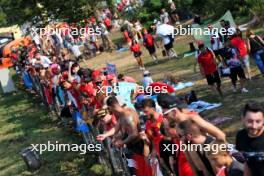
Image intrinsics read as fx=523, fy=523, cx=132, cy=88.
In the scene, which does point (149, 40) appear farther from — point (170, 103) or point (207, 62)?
point (170, 103)

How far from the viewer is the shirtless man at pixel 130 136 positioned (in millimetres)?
8336

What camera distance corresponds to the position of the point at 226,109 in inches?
540

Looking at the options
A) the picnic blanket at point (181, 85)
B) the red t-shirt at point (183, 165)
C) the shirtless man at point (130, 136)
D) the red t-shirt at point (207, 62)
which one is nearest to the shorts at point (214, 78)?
the red t-shirt at point (207, 62)

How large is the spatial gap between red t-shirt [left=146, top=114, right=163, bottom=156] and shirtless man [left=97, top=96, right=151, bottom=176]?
29 cm

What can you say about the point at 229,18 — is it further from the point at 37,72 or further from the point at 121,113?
the point at 121,113

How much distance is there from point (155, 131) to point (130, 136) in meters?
0.63

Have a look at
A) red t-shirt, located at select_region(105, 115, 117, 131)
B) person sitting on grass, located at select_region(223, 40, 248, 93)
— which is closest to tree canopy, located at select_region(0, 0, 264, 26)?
person sitting on grass, located at select_region(223, 40, 248, 93)

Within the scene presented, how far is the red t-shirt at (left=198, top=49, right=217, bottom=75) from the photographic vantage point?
14484 millimetres

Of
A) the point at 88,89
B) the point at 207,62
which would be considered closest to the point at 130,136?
the point at 88,89

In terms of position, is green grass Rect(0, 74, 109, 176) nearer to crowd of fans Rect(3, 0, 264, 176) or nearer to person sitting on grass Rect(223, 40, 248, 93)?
crowd of fans Rect(3, 0, 264, 176)

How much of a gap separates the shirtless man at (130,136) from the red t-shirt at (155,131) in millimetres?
286

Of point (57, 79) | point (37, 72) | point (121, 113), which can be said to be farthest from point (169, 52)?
point (121, 113)

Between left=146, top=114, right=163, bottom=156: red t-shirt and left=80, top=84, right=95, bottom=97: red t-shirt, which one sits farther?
left=80, top=84, right=95, bottom=97: red t-shirt

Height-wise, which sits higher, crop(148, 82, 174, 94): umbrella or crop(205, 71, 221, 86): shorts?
crop(148, 82, 174, 94): umbrella
